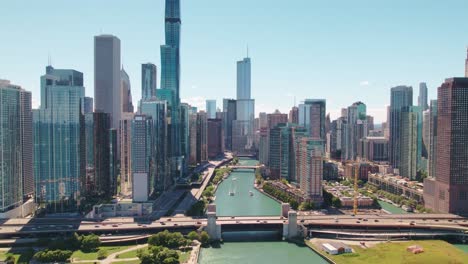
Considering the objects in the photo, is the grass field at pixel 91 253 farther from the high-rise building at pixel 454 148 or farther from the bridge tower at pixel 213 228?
the high-rise building at pixel 454 148

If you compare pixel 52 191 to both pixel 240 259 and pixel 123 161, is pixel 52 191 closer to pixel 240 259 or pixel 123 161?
pixel 123 161

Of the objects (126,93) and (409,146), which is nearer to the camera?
(409,146)

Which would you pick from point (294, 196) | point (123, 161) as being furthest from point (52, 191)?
point (294, 196)

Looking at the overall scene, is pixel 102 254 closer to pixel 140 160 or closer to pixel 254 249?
pixel 254 249

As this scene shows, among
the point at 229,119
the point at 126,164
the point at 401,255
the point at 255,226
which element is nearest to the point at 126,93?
the point at 229,119

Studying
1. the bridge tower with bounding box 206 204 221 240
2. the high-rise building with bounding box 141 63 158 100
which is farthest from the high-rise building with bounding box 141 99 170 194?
the high-rise building with bounding box 141 63 158 100

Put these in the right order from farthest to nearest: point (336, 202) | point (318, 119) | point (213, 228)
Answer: point (318, 119), point (336, 202), point (213, 228)
